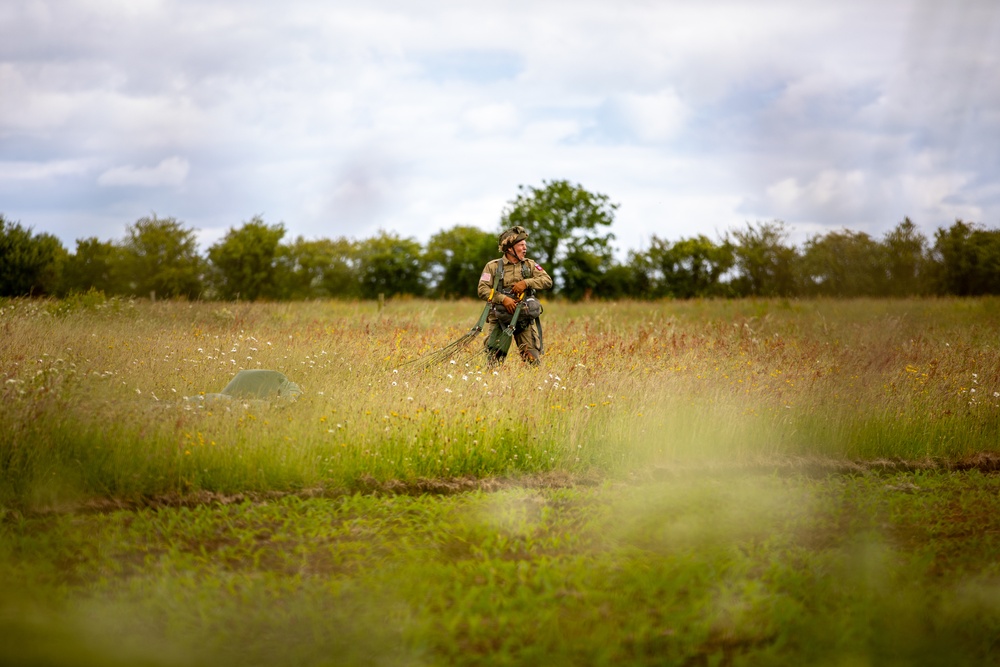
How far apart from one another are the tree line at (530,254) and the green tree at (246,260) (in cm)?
6

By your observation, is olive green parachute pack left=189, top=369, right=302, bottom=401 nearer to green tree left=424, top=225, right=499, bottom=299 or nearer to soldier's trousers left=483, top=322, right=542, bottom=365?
soldier's trousers left=483, top=322, right=542, bottom=365

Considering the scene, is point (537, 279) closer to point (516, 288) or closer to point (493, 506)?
point (516, 288)

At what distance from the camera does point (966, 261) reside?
3094 cm

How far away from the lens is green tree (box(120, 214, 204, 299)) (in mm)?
41031

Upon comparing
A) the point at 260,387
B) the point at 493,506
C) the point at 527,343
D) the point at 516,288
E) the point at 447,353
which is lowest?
the point at 493,506

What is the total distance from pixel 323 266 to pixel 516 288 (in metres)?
42.2

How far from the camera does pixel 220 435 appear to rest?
7.71 meters

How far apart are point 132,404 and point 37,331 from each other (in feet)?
16.7

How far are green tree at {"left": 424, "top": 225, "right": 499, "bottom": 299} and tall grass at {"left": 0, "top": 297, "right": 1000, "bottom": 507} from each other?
3436cm

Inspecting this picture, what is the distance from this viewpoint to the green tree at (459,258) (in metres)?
49.2

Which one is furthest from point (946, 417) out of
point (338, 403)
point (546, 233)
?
point (546, 233)

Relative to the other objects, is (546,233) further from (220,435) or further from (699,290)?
(220,435)

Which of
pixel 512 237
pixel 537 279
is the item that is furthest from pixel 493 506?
pixel 512 237

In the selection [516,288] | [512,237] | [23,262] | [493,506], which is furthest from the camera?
[23,262]
